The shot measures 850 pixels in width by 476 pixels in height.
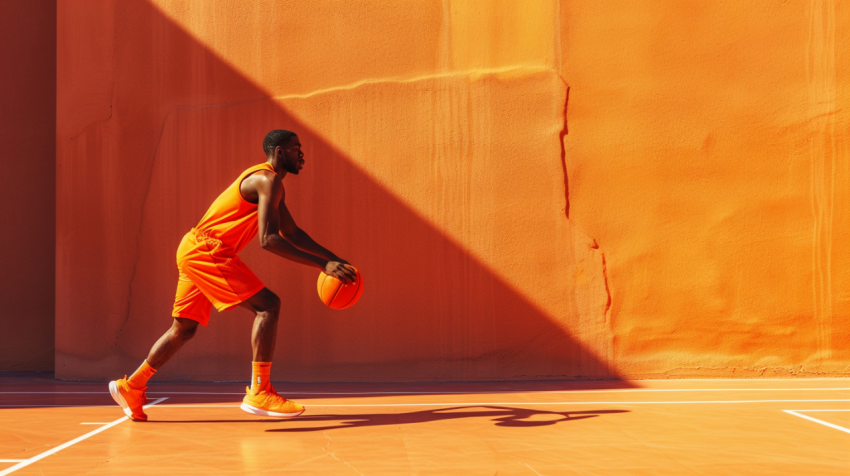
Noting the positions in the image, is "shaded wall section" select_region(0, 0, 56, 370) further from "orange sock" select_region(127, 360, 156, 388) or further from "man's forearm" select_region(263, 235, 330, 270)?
"man's forearm" select_region(263, 235, 330, 270)

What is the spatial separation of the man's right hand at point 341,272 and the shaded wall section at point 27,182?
3.70 meters

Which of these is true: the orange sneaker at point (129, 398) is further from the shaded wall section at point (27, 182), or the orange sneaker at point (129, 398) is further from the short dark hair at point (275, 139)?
the shaded wall section at point (27, 182)

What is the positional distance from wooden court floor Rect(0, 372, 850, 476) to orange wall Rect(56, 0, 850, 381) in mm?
445

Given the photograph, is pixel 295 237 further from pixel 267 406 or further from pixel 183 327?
pixel 267 406

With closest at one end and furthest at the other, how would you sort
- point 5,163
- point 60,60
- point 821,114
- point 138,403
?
point 138,403 < point 821,114 < point 60,60 < point 5,163

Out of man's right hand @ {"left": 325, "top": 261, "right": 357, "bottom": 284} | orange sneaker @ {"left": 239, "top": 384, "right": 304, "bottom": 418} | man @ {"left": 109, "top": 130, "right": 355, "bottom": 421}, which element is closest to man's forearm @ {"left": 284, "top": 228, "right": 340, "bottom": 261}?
man @ {"left": 109, "top": 130, "right": 355, "bottom": 421}

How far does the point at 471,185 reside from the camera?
545 centimetres

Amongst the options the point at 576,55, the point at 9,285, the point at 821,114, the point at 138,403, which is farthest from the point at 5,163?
the point at 821,114

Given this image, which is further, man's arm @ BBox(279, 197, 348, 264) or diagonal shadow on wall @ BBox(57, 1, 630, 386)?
diagonal shadow on wall @ BBox(57, 1, 630, 386)

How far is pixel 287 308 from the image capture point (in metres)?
5.51

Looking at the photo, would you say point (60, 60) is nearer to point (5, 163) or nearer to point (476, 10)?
point (5, 163)

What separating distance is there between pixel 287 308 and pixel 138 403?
1803 mm

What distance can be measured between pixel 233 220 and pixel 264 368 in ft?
2.65

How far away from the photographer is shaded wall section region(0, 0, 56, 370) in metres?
6.04
